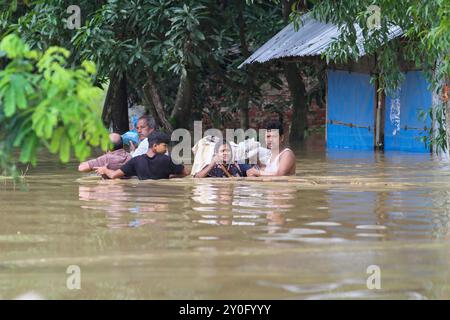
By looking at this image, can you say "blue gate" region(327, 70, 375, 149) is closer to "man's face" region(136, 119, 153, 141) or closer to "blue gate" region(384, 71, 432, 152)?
"blue gate" region(384, 71, 432, 152)

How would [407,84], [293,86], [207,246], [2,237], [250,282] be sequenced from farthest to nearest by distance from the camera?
[293,86], [407,84], [2,237], [207,246], [250,282]

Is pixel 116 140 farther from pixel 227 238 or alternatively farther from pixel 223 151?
pixel 227 238

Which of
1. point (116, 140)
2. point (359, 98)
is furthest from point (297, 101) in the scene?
point (116, 140)

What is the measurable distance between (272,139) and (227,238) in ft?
14.7

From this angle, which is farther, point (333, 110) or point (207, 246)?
point (333, 110)

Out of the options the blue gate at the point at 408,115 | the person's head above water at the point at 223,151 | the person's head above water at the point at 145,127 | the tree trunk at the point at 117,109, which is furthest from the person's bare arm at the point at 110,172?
the tree trunk at the point at 117,109

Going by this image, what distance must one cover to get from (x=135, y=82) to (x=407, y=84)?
21.2 feet

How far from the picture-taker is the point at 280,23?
2505 centimetres

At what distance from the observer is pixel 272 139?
13.5 m

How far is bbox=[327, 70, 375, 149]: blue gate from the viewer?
23.1 metres

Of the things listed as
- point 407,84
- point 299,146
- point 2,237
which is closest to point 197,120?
point 299,146

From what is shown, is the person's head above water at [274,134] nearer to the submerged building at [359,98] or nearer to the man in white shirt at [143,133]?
the man in white shirt at [143,133]
